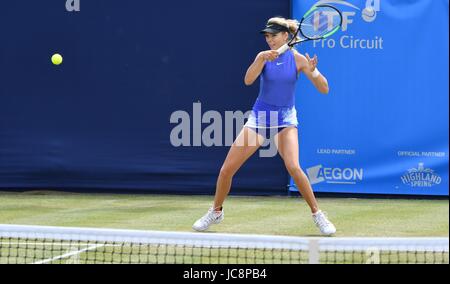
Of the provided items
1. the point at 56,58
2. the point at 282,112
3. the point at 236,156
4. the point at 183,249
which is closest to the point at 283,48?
the point at 282,112

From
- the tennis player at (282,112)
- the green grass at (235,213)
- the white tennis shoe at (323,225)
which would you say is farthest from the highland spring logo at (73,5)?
the white tennis shoe at (323,225)

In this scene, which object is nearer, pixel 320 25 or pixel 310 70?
pixel 310 70

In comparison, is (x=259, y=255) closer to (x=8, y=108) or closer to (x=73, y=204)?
(x=73, y=204)

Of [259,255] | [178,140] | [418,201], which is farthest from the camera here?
[178,140]

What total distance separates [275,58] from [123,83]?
4.18 metres

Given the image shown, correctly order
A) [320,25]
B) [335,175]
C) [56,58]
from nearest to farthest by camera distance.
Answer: [320,25] < [335,175] < [56,58]

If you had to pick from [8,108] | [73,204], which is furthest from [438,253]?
[8,108]

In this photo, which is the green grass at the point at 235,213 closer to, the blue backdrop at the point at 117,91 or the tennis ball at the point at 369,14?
the blue backdrop at the point at 117,91

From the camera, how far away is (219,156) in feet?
34.2

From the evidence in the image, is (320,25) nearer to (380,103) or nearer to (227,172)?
(227,172)

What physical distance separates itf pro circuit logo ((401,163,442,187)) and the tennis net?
13.5 feet

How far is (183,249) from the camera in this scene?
610cm

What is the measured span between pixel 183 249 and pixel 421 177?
4589mm

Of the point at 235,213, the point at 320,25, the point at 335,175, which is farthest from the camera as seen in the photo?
the point at 335,175
